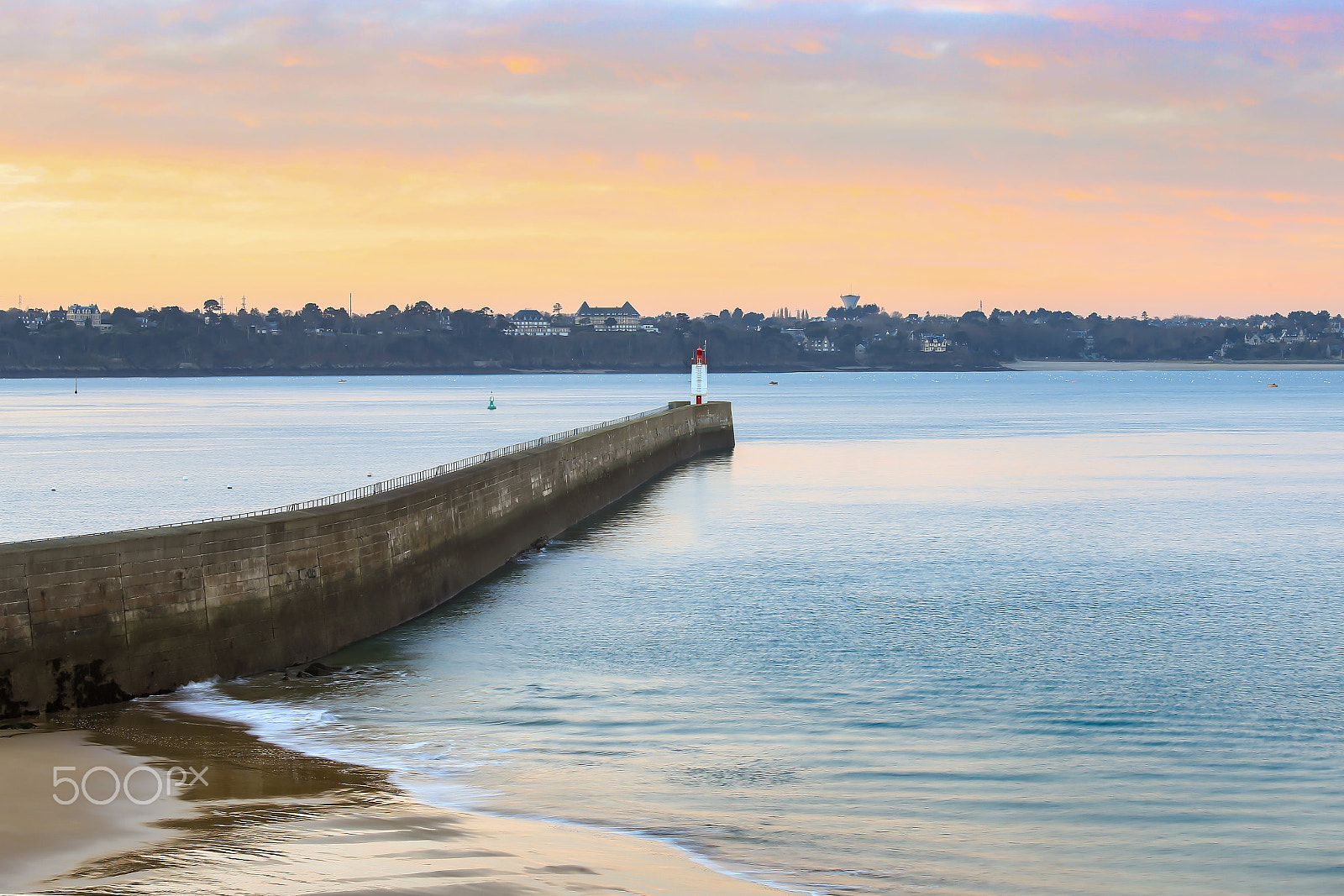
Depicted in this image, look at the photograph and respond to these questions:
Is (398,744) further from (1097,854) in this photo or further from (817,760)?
(1097,854)

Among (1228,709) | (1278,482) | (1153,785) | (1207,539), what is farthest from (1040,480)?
(1153,785)

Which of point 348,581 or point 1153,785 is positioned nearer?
Answer: point 1153,785

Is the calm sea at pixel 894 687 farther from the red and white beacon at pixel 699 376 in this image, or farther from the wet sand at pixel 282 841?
the red and white beacon at pixel 699 376

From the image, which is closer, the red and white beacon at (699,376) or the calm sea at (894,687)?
the calm sea at (894,687)

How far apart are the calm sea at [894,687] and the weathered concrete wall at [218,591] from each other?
48 cm

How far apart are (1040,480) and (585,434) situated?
1717 cm

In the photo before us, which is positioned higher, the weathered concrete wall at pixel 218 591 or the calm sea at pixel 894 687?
the weathered concrete wall at pixel 218 591

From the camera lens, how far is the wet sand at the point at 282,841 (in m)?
7.65

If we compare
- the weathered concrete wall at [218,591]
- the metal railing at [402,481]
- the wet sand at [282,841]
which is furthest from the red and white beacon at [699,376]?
the wet sand at [282,841]

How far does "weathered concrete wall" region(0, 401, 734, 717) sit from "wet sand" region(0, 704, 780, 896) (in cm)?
100

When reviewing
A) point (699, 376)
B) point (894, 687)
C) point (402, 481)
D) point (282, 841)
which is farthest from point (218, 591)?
point (699, 376)

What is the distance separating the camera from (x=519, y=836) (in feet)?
29.2

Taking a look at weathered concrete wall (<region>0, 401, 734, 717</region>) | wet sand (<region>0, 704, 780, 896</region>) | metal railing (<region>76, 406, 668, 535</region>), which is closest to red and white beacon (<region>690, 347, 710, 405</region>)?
metal railing (<region>76, 406, 668, 535</region>)

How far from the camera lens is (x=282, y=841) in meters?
8.46
